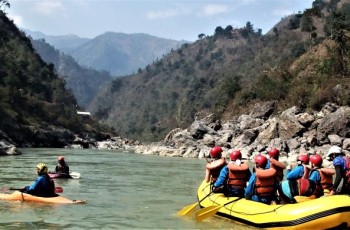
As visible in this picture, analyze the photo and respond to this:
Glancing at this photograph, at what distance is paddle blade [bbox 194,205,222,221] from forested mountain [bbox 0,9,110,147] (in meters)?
51.3

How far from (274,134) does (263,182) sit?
1445 inches

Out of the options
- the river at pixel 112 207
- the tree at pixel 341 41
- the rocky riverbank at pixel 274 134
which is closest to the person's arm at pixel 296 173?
the river at pixel 112 207

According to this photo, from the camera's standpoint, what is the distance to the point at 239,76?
94250mm

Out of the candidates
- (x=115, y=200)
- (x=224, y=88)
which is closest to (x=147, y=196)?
(x=115, y=200)

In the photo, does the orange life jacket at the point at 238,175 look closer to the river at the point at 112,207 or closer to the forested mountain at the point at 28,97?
the river at the point at 112,207

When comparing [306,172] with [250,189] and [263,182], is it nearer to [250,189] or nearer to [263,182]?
[263,182]

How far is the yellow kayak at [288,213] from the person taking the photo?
935 centimetres

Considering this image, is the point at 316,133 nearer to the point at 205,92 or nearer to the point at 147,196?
the point at 147,196

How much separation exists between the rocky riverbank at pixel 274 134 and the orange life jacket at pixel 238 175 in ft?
85.8

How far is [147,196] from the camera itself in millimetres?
16781

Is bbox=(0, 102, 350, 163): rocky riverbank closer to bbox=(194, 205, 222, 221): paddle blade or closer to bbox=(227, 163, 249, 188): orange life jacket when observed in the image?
bbox=(227, 163, 249, 188): orange life jacket

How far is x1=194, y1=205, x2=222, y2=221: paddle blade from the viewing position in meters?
11.6

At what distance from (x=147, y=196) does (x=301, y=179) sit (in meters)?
7.08

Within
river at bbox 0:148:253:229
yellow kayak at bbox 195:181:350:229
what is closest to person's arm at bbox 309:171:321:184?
yellow kayak at bbox 195:181:350:229
